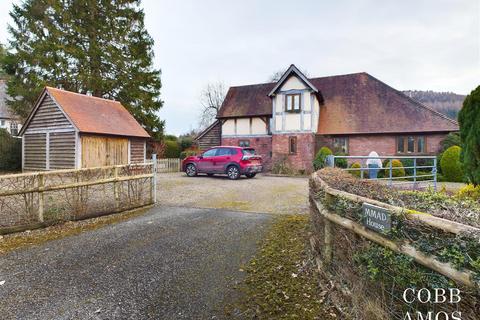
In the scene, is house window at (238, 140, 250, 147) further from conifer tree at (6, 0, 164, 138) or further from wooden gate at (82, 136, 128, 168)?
wooden gate at (82, 136, 128, 168)

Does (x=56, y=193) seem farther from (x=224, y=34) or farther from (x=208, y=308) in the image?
(x=224, y=34)

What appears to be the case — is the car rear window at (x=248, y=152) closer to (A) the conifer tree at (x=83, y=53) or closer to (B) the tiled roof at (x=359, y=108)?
(B) the tiled roof at (x=359, y=108)

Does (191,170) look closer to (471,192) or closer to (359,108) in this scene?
(471,192)

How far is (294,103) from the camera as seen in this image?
832 inches

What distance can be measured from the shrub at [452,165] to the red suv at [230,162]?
10.6m

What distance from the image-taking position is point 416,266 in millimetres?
2072

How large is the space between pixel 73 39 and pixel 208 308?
28.6m

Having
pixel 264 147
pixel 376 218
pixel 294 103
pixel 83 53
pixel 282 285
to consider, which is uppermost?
pixel 83 53

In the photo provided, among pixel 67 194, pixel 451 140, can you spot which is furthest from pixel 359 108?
pixel 67 194

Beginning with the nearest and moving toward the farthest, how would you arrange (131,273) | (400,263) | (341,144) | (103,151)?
(400,263) < (131,273) < (103,151) < (341,144)

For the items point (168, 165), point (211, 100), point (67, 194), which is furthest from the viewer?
point (211, 100)

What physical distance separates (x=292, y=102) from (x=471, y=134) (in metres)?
15.7

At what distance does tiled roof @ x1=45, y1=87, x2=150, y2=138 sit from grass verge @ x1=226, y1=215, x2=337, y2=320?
14.5 metres

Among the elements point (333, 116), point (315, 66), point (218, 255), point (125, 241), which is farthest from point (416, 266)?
point (315, 66)
